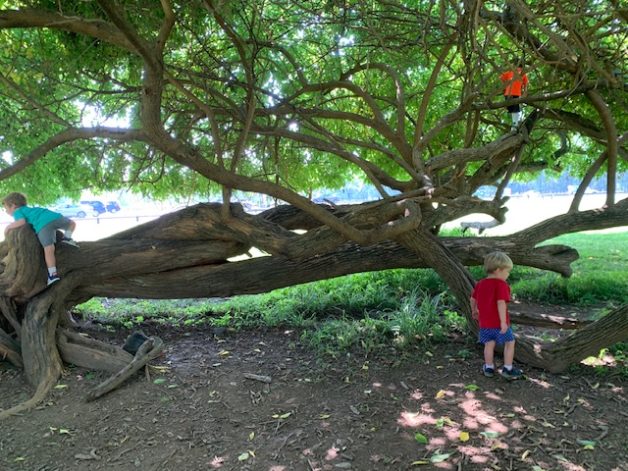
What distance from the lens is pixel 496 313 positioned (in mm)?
4617

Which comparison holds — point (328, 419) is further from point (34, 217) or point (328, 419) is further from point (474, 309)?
point (34, 217)

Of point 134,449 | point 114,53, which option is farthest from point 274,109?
point 134,449

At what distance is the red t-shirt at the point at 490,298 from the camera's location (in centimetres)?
455

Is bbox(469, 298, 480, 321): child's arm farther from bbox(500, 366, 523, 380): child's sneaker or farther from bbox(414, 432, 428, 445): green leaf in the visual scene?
bbox(414, 432, 428, 445): green leaf

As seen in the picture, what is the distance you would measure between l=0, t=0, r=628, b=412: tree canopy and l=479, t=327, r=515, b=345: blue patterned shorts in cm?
35

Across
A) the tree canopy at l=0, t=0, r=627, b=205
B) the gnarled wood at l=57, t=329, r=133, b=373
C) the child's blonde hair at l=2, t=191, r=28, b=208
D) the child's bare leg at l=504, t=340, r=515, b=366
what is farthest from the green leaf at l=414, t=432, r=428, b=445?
the child's blonde hair at l=2, t=191, r=28, b=208

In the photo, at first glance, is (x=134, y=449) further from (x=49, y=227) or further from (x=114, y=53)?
(x=114, y=53)

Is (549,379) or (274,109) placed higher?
(274,109)

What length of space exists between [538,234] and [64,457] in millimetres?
5810

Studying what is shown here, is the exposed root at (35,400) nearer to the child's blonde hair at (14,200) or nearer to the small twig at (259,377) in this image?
the small twig at (259,377)

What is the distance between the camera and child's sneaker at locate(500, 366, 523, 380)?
455 cm

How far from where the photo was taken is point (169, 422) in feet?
13.4

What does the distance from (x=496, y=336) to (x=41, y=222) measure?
15.7 ft

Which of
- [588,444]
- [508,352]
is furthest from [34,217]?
[588,444]
